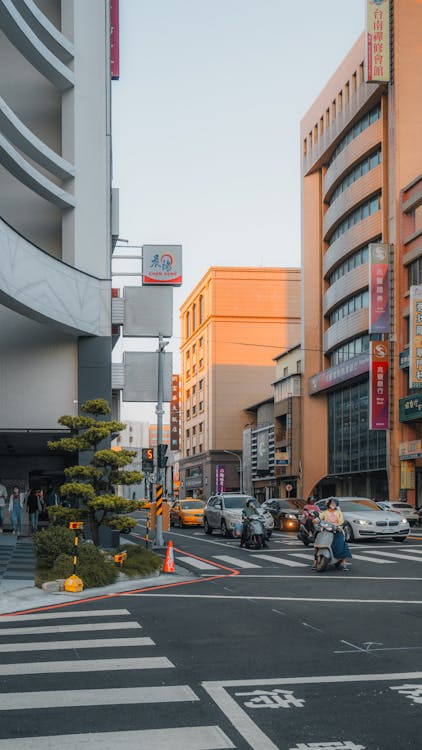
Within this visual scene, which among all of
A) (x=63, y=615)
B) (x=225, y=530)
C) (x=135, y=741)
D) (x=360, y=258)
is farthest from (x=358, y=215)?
(x=135, y=741)

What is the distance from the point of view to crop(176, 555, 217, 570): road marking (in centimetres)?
2061

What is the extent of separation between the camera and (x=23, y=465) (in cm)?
3659

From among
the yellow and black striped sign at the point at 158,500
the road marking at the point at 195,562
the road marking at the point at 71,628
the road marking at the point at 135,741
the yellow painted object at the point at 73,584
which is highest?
the yellow and black striped sign at the point at 158,500

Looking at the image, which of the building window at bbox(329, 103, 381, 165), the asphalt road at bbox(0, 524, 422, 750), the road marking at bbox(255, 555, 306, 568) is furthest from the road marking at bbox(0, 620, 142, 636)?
the building window at bbox(329, 103, 381, 165)

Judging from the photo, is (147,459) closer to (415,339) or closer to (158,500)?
(158,500)

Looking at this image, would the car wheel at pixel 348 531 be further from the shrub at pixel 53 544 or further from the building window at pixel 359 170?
the building window at pixel 359 170

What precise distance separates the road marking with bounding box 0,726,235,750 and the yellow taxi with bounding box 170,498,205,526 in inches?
1400

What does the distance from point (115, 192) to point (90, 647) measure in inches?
1203

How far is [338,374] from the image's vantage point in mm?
62375

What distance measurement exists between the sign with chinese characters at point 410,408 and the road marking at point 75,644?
39883mm

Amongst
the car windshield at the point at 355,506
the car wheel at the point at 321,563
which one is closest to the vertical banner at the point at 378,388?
the car windshield at the point at 355,506

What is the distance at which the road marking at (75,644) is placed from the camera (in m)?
9.39

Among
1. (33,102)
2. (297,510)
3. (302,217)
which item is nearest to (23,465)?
(297,510)

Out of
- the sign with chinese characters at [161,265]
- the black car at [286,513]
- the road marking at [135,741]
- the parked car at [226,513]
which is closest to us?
the road marking at [135,741]
